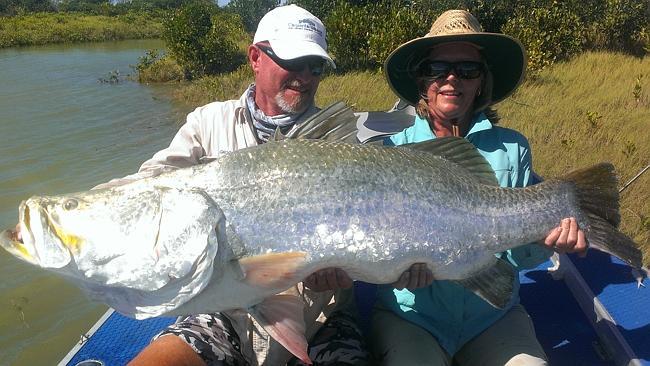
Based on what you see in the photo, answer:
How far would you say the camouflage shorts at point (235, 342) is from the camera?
2432 mm

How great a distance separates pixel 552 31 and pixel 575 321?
12.7 metres

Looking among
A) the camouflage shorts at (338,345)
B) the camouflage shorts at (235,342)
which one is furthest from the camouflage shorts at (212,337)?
the camouflage shorts at (338,345)

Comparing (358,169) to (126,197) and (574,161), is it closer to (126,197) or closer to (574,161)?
(126,197)

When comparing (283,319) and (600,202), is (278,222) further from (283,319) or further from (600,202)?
(600,202)

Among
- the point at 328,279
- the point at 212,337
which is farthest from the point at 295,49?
the point at 212,337

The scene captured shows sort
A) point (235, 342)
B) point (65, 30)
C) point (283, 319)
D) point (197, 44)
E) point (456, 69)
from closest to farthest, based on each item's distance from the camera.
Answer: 1. point (283, 319)
2. point (235, 342)
3. point (456, 69)
4. point (197, 44)
5. point (65, 30)

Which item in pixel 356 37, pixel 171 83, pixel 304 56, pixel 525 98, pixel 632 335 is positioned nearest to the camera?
pixel 304 56

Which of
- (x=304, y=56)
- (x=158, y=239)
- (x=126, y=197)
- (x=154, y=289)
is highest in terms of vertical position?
(x=304, y=56)

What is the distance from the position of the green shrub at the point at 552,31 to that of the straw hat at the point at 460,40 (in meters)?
11.2

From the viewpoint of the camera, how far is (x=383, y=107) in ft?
37.5

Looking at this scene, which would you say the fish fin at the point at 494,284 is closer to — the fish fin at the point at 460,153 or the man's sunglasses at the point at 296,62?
the fish fin at the point at 460,153

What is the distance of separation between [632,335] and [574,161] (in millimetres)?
4036

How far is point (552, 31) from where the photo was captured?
14.1m

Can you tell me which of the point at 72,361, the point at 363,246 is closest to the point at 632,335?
the point at 363,246
